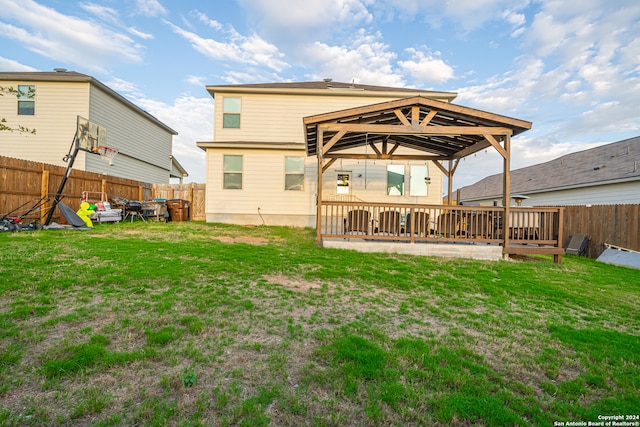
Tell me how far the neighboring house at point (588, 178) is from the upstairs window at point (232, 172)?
903 centimetres

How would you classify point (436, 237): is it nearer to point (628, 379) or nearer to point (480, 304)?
point (480, 304)

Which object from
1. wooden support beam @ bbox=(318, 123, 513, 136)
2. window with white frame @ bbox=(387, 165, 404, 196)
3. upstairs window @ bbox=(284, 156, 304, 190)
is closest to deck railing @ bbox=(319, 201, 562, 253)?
wooden support beam @ bbox=(318, 123, 513, 136)

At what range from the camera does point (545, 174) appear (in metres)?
18.9

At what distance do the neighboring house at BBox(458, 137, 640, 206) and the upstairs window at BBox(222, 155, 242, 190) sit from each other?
356 inches

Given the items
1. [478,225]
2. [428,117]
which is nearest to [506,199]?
[478,225]

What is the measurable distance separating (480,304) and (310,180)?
974cm

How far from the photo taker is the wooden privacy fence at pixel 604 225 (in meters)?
8.70

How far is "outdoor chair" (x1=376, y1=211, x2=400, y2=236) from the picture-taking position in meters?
8.04

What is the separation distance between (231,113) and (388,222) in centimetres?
931

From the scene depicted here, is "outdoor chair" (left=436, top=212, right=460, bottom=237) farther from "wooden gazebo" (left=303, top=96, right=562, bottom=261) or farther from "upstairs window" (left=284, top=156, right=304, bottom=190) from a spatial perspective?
"upstairs window" (left=284, top=156, right=304, bottom=190)

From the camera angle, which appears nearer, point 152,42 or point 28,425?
point 28,425

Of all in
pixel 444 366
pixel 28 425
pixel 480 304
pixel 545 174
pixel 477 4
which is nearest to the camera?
pixel 28 425

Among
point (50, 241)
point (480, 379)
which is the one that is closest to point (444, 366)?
point (480, 379)

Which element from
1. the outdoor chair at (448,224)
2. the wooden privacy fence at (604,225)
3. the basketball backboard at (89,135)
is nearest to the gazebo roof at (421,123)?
the outdoor chair at (448,224)
